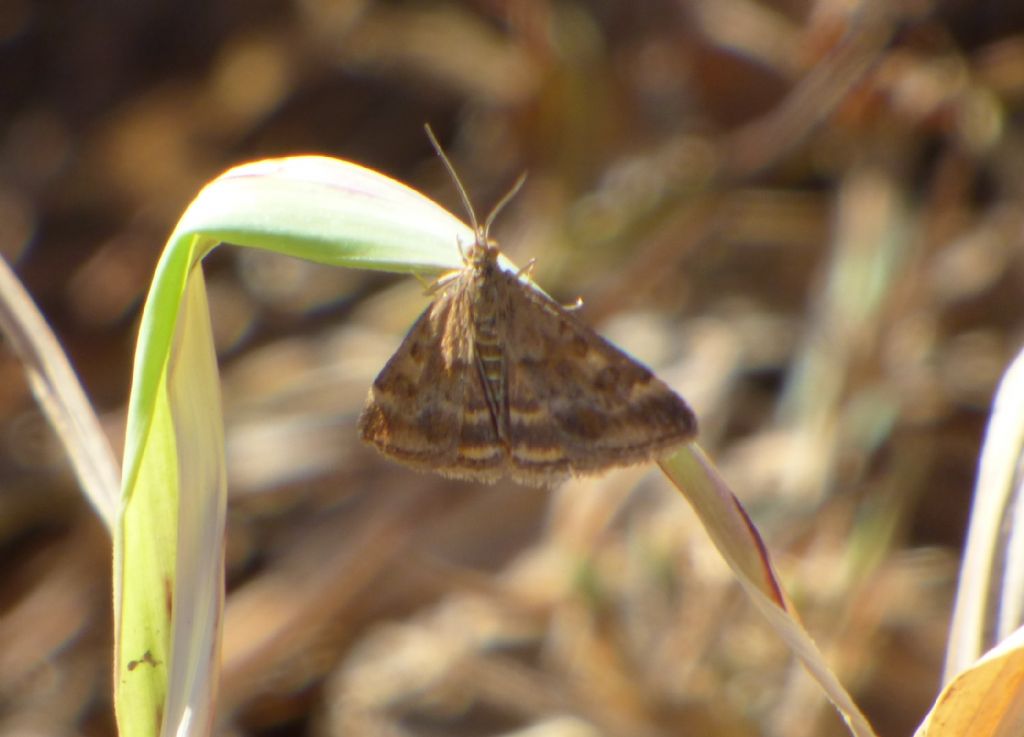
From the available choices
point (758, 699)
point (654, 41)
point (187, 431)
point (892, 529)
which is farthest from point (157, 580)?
point (654, 41)

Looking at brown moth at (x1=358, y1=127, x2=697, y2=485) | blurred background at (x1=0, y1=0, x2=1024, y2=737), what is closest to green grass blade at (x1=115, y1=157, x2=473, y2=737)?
brown moth at (x1=358, y1=127, x2=697, y2=485)

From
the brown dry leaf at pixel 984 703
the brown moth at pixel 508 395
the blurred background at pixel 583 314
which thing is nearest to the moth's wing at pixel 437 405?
the brown moth at pixel 508 395

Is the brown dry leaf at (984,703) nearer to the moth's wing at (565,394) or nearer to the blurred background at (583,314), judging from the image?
the moth's wing at (565,394)

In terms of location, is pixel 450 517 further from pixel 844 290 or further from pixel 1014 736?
pixel 1014 736

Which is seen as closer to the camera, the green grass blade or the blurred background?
the green grass blade

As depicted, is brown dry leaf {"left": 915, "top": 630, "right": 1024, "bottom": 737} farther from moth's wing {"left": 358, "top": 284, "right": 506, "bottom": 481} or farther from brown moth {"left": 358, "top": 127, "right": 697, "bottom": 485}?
moth's wing {"left": 358, "top": 284, "right": 506, "bottom": 481}

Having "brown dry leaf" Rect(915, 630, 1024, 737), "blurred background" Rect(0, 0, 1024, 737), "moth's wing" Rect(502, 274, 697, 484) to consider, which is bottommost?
"brown dry leaf" Rect(915, 630, 1024, 737)
